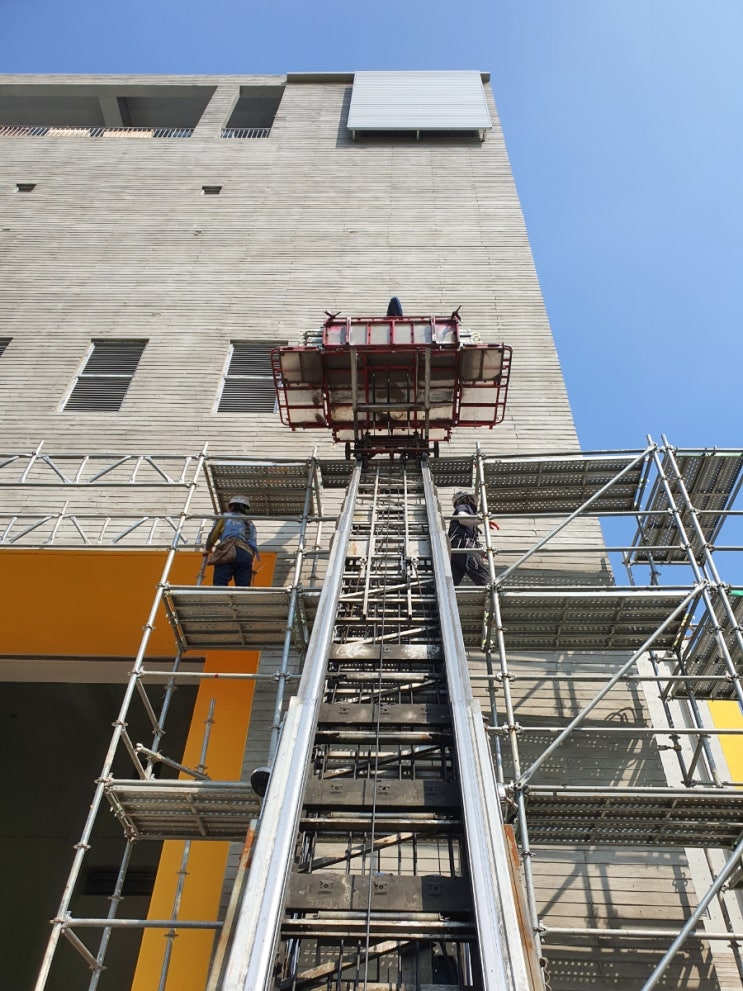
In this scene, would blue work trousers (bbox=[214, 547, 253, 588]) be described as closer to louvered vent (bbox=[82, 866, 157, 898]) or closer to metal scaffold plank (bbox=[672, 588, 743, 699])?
metal scaffold plank (bbox=[672, 588, 743, 699])

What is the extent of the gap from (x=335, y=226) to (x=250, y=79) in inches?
457

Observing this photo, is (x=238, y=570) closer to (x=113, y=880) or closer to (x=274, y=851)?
(x=274, y=851)

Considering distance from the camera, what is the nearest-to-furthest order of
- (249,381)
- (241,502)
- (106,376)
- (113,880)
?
1. (241,502)
2. (113,880)
3. (249,381)
4. (106,376)

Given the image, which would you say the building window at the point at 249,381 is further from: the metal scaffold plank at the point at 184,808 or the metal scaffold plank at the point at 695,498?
the metal scaffold plank at the point at 184,808

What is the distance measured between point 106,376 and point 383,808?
12.5 m

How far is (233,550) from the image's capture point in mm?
8594

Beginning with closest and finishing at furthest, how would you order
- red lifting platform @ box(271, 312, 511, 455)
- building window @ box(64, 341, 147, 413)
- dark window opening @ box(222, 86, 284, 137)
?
1. red lifting platform @ box(271, 312, 511, 455)
2. building window @ box(64, 341, 147, 413)
3. dark window opening @ box(222, 86, 284, 137)

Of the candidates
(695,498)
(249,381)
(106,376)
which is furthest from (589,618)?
(106,376)

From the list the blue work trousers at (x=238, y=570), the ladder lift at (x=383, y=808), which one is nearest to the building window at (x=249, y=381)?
the blue work trousers at (x=238, y=570)

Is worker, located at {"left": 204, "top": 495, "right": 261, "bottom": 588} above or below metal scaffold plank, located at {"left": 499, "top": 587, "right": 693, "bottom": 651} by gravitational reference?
above

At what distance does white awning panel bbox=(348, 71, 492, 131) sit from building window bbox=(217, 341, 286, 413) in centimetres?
999

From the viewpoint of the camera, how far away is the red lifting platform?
31.5 feet

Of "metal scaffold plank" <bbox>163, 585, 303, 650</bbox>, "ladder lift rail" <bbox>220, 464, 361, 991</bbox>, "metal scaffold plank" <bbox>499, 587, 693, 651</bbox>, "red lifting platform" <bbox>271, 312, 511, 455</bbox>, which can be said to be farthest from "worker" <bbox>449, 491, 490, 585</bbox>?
"ladder lift rail" <bbox>220, 464, 361, 991</bbox>

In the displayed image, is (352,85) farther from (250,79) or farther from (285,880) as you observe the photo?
(285,880)
